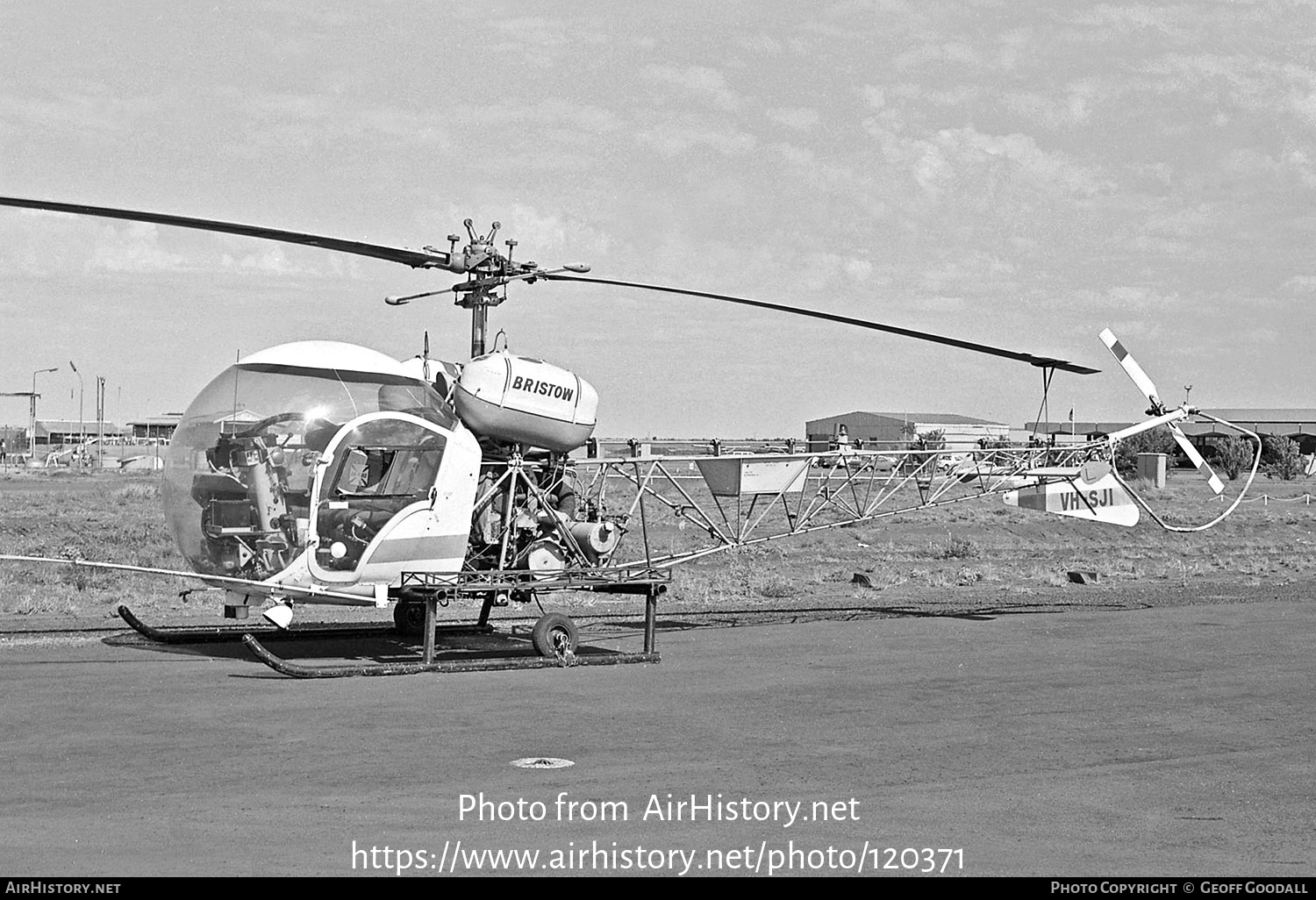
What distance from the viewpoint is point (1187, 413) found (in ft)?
73.5

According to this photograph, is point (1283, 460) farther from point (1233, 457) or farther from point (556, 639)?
point (556, 639)

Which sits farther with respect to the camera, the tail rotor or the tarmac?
the tail rotor

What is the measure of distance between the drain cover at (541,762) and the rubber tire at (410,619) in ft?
25.5

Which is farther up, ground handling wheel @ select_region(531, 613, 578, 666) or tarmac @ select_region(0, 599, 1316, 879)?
ground handling wheel @ select_region(531, 613, 578, 666)

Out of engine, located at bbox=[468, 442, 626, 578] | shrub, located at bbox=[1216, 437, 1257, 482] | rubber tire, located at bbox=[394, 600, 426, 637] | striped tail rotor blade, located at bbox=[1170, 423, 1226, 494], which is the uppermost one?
shrub, located at bbox=[1216, 437, 1257, 482]

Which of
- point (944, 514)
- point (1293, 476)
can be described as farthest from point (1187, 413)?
point (1293, 476)

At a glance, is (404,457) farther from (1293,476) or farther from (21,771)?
(1293,476)

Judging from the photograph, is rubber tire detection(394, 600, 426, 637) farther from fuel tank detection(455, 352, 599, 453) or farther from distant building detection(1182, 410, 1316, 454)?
distant building detection(1182, 410, 1316, 454)

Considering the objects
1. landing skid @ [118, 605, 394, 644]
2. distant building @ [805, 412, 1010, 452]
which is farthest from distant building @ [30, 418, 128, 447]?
landing skid @ [118, 605, 394, 644]

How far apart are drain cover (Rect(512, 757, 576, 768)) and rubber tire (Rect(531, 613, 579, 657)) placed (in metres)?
5.19

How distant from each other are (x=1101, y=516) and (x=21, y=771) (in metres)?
16.8

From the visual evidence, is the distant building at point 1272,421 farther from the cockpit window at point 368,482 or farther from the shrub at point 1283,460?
the cockpit window at point 368,482

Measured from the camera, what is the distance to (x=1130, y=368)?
74.4 ft

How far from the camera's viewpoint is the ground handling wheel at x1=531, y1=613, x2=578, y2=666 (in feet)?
52.7
